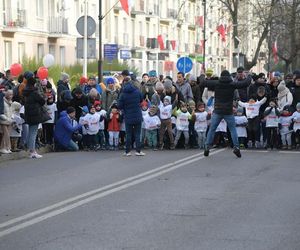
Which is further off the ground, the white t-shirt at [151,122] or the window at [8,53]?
the window at [8,53]

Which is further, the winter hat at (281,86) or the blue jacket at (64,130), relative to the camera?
the winter hat at (281,86)

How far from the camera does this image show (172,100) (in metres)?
20.4

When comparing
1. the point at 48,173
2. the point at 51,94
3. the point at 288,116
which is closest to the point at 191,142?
the point at 288,116

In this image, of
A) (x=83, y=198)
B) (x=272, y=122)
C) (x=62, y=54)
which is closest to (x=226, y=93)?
(x=272, y=122)

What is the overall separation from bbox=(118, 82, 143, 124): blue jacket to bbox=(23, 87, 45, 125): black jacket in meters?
1.90

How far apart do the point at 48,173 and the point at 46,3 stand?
35163 millimetres

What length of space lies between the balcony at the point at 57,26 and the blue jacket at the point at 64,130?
30.0m

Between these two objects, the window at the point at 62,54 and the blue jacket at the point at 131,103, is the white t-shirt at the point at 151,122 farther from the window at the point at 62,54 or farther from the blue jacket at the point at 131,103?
the window at the point at 62,54

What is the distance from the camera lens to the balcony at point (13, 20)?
4316cm

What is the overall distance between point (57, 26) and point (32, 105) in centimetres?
3214

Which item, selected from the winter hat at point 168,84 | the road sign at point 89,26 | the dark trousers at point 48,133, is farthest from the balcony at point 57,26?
the dark trousers at point 48,133

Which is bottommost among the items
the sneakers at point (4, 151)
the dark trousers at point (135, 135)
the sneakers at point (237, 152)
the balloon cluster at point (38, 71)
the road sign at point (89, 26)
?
the sneakers at point (4, 151)

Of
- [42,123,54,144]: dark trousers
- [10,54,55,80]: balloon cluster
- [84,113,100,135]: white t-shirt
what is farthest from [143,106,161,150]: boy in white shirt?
[10,54,55,80]: balloon cluster

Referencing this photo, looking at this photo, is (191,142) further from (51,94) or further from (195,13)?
(195,13)
